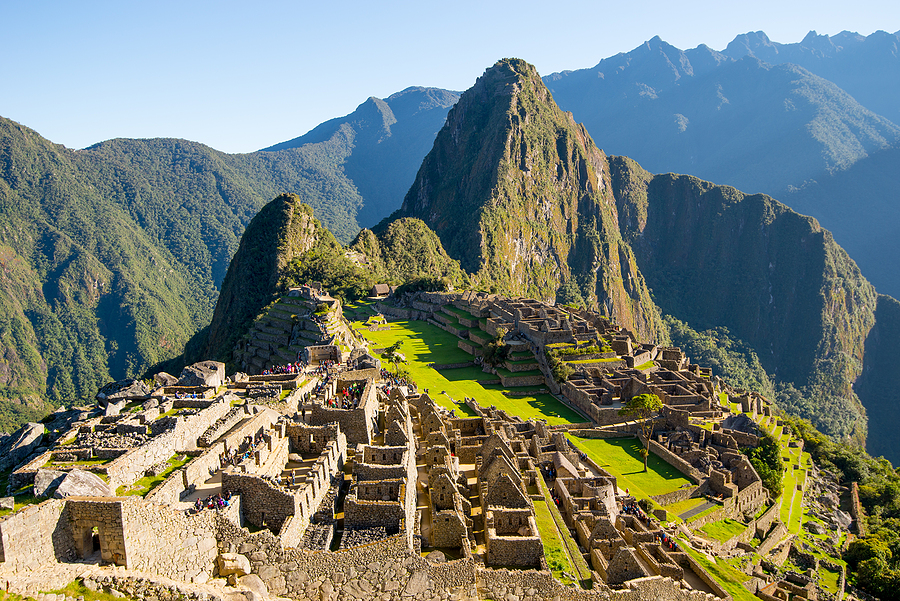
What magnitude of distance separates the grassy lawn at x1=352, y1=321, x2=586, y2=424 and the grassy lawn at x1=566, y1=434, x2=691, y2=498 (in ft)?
14.1

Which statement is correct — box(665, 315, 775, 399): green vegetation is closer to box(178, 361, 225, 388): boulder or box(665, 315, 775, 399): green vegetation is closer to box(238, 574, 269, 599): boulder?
box(178, 361, 225, 388): boulder

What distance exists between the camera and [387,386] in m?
32.6

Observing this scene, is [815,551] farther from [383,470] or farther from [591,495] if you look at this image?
[383,470]

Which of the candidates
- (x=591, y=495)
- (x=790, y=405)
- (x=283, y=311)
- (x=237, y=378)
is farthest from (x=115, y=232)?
(x=790, y=405)

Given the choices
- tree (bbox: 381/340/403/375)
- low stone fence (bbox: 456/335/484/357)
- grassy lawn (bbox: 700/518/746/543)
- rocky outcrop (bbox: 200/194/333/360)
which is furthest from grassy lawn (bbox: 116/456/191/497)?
rocky outcrop (bbox: 200/194/333/360)

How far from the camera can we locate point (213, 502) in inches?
600

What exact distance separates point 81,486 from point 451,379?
41.0 meters

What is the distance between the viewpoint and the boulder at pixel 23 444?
55.2 feet

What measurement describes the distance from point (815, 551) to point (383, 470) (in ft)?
102

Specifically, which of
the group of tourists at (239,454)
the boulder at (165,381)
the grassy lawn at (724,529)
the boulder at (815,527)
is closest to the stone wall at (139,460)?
the group of tourists at (239,454)

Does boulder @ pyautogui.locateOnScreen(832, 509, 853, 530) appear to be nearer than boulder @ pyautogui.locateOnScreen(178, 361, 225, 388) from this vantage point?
No

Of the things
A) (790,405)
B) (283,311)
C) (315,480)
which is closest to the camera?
(315,480)

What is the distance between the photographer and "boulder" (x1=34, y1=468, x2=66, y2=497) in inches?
527

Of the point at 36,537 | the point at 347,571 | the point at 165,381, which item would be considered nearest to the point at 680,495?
the point at 347,571
